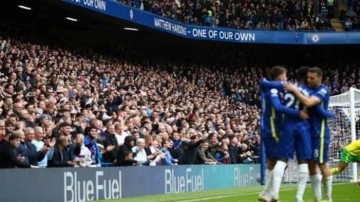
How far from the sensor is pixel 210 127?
2809 cm

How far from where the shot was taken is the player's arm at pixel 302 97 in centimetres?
1198

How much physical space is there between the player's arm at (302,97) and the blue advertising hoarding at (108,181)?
16.3 feet

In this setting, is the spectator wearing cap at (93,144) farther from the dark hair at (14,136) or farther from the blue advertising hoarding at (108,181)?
the dark hair at (14,136)

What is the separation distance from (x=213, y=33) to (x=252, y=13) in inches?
145

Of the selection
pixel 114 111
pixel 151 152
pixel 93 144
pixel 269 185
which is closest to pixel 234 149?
pixel 114 111

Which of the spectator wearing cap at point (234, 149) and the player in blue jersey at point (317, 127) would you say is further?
the spectator wearing cap at point (234, 149)

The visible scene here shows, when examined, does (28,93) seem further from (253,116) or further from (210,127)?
(253,116)

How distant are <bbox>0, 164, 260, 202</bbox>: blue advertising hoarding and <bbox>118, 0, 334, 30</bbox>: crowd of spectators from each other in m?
14.6

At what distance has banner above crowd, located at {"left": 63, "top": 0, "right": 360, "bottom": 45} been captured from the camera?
3186 cm

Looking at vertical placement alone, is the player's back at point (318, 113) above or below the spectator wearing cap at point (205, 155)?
above

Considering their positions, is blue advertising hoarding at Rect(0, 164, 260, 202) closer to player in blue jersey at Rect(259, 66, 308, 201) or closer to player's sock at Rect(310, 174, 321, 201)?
player in blue jersey at Rect(259, 66, 308, 201)

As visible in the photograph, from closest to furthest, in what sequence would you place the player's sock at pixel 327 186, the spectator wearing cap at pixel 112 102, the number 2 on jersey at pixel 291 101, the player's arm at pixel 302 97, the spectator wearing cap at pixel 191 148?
the player's arm at pixel 302 97 → the number 2 on jersey at pixel 291 101 → the player's sock at pixel 327 186 → the spectator wearing cap at pixel 191 148 → the spectator wearing cap at pixel 112 102

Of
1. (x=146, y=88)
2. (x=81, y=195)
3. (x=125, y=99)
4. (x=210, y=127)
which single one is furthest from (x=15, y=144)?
(x=146, y=88)

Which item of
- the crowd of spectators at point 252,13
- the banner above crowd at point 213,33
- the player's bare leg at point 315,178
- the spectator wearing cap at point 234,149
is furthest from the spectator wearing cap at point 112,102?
the player's bare leg at point 315,178
